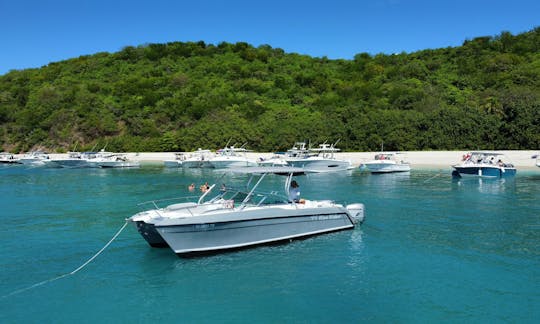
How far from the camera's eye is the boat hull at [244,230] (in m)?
15.7

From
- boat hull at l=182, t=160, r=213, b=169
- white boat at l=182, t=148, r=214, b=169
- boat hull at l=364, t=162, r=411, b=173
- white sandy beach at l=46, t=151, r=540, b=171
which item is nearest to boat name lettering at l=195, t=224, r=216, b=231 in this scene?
boat hull at l=364, t=162, r=411, b=173

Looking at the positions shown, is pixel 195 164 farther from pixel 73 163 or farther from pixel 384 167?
pixel 384 167

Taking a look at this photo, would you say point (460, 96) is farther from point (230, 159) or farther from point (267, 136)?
point (230, 159)

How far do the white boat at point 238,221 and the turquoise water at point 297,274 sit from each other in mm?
494

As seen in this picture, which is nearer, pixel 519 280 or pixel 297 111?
pixel 519 280

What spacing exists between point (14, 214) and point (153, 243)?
13.7 meters

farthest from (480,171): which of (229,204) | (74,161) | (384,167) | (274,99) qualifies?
(274,99)

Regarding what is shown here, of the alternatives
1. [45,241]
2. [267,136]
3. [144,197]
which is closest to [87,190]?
[144,197]

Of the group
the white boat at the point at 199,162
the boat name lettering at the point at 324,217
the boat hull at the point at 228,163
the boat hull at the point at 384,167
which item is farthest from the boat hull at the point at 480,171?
the white boat at the point at 199,162

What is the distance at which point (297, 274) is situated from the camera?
14.5 metres

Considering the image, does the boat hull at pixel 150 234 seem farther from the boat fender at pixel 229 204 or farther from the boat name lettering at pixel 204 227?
the boat fender at pixel 229 204

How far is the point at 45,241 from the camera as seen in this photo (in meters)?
19.3

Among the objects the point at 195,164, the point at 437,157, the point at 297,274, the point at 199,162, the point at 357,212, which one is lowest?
the point at 297,274

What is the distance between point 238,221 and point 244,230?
0.48 meters
